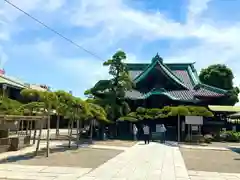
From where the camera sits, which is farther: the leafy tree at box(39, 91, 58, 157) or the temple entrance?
the temple entrance

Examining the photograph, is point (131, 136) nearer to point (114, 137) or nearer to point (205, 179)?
point (114, 137)

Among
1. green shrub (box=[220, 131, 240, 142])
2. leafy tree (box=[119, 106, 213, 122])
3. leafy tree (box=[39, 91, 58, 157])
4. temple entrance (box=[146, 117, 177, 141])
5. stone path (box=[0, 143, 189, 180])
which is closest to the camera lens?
stone path (box=[0, 143, 189, 180])

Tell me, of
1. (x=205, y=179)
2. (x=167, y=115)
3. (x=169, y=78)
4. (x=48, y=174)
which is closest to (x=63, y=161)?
(x=48, y=174)

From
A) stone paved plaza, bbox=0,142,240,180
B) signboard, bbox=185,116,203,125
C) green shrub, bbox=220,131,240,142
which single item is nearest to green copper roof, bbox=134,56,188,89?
green shrub, bbox=220,131,240,142

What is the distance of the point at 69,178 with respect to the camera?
9516 millimetres

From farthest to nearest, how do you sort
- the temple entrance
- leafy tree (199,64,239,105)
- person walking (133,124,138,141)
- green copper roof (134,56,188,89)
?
leafy tree (199,64,239,105) → green copper roof (134,56,188,89) → the temple entrance → person walking (133,124,138,141)

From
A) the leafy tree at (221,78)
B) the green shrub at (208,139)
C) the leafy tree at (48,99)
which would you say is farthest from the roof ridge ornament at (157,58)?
the leafy tree at (48,99)

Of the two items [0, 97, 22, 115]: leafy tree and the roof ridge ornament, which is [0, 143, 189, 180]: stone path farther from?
the roof ridge ornament

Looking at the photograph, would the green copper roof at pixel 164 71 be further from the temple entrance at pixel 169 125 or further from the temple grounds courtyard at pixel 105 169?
the temple grounds courtyard at pixel 105 169

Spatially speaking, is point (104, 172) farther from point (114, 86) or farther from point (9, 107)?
point (114, 86)

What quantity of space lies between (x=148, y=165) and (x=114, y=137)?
16280mm

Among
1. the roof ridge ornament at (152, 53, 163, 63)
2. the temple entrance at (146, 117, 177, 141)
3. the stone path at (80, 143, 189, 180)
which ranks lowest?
the stone path at (80, 143, 189, 180)

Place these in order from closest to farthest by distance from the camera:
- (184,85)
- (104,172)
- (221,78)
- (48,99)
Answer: (104,172) → (48,99) → (184,85) → (221,78)

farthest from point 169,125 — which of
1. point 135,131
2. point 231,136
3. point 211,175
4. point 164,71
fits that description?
point 211,175
